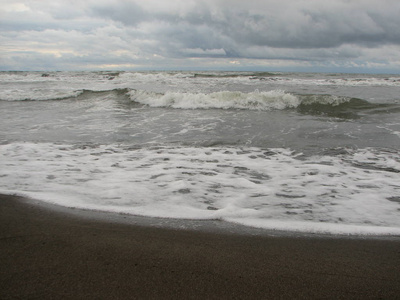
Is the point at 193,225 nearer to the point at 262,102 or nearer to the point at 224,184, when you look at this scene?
the point at 224,184

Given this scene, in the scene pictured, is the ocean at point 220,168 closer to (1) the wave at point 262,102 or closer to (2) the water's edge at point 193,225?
(2) the water's edge at point 193,225

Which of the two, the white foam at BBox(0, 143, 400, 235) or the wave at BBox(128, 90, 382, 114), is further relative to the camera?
the wave at BBox(128, 90, 382, 114)

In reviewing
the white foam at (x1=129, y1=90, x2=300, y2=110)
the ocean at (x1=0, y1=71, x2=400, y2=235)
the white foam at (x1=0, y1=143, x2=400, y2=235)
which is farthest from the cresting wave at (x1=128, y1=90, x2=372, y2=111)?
the white foam at (x1=0, y1=143, x2=400, y2=235)

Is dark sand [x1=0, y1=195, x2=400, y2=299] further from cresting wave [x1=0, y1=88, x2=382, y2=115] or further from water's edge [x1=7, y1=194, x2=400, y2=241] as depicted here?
cresting wave [x1=0, y1=88, x2=382, y2=115]

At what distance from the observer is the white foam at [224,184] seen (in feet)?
9.07

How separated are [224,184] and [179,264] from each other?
74.8 inches

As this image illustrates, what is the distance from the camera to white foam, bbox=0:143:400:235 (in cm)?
277

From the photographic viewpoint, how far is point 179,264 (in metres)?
1.86

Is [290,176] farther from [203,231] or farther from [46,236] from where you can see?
[46,236]

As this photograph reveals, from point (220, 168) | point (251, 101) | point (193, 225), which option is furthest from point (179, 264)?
point (251, 101)

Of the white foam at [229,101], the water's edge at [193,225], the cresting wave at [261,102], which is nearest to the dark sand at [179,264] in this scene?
the water's edge at [193,225]

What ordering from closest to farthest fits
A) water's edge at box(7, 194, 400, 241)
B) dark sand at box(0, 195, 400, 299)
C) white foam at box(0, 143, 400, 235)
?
dark sand at box(0, 195, 400, 299) < water's edge at box(7, 194, 400, 241) < white foam at box(0, 143, 400, 235)

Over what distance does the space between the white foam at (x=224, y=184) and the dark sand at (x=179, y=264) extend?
0.37 meters

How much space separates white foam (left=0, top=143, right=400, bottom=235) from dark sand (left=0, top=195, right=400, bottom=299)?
374mm
